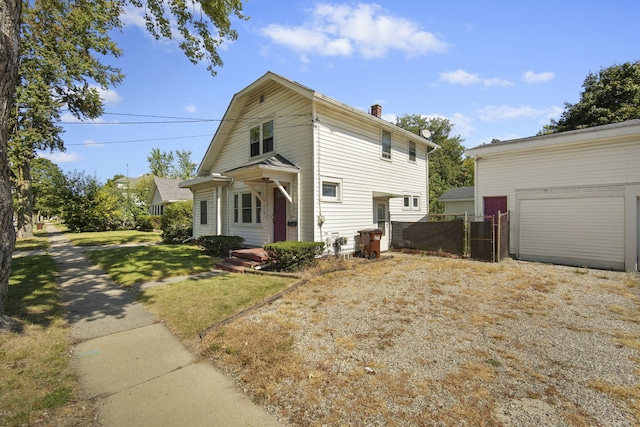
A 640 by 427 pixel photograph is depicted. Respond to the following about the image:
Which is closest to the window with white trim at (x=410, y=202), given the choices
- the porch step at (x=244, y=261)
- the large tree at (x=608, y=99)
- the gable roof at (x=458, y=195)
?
the porch step at (x=244, y=261)

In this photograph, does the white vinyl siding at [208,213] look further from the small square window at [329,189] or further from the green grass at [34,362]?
the green grass at [34,362]

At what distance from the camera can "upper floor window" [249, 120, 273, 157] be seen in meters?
11.9

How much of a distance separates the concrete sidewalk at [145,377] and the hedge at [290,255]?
11.7ft

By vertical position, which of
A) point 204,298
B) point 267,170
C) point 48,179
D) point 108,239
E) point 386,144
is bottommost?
point 204,298

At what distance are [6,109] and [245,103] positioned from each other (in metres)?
9.31

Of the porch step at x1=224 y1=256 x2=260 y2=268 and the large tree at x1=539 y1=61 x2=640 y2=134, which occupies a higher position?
the large tree at x1=539 y1=61 x2=640 y2=134

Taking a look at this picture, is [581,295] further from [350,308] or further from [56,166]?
[56,166]

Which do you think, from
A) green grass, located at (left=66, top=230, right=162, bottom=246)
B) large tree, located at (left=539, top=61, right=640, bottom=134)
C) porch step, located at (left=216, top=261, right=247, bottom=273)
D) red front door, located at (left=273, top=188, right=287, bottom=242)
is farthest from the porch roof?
large tree, located at (left=539, top=61, right=640, bottom=134)

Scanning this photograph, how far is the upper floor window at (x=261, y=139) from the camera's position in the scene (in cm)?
1189

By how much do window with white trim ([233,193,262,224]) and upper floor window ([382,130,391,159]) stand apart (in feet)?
19.8

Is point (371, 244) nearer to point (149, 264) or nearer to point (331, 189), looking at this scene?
point (331, 189)

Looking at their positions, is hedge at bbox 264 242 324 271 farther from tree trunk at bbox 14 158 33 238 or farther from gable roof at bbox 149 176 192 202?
gable roof at bbox 149 176 192 202

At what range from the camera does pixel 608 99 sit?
2188 cm

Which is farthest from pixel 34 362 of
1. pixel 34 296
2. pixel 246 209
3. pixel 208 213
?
pixel 208 213
